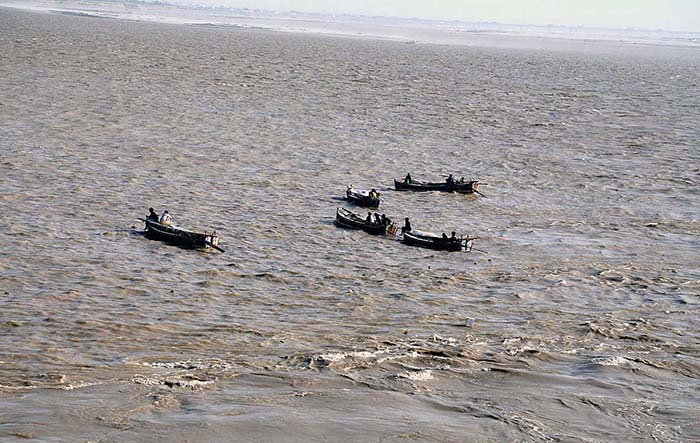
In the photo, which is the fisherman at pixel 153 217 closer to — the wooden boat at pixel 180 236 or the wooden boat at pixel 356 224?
the wooden boat at pixel 180 236

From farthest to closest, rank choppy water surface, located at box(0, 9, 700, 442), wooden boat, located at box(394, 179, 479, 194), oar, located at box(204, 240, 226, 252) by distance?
wooden boat, located at box(394, 179, 479, 194)
oar, located at box(204, 240, 226, 252)
choppy water surface, located at box(0, 9, 700, 442)

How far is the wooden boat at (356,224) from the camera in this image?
116ft

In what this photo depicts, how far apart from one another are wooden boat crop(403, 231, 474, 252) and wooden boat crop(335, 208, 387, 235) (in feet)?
4.07

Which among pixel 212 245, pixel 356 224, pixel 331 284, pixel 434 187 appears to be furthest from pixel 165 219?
pixel 434 187

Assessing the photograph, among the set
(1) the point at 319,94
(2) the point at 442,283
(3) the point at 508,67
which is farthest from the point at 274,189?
(3) the point at 508,67

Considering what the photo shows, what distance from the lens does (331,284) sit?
95.0 feet

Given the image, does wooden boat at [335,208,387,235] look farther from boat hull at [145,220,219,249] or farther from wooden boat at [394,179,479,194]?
wooden boat at [394,179,479,194]

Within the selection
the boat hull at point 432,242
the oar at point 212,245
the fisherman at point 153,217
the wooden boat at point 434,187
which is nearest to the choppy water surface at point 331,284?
the oar at point 212,245

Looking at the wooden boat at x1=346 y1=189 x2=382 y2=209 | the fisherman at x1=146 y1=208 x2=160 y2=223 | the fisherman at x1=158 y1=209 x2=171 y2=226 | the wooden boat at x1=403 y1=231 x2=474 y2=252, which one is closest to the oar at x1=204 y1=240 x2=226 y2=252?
the fisherman at x1=158 y1=209 x2=171 y2=226

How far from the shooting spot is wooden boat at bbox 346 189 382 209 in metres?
39.2

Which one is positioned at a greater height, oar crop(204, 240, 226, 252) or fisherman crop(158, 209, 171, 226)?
fisherman crop(158, 209, 171, 226)

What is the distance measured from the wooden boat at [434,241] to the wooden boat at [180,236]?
6949 millimetres

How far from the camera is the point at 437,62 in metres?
138

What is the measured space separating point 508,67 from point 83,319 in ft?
387
